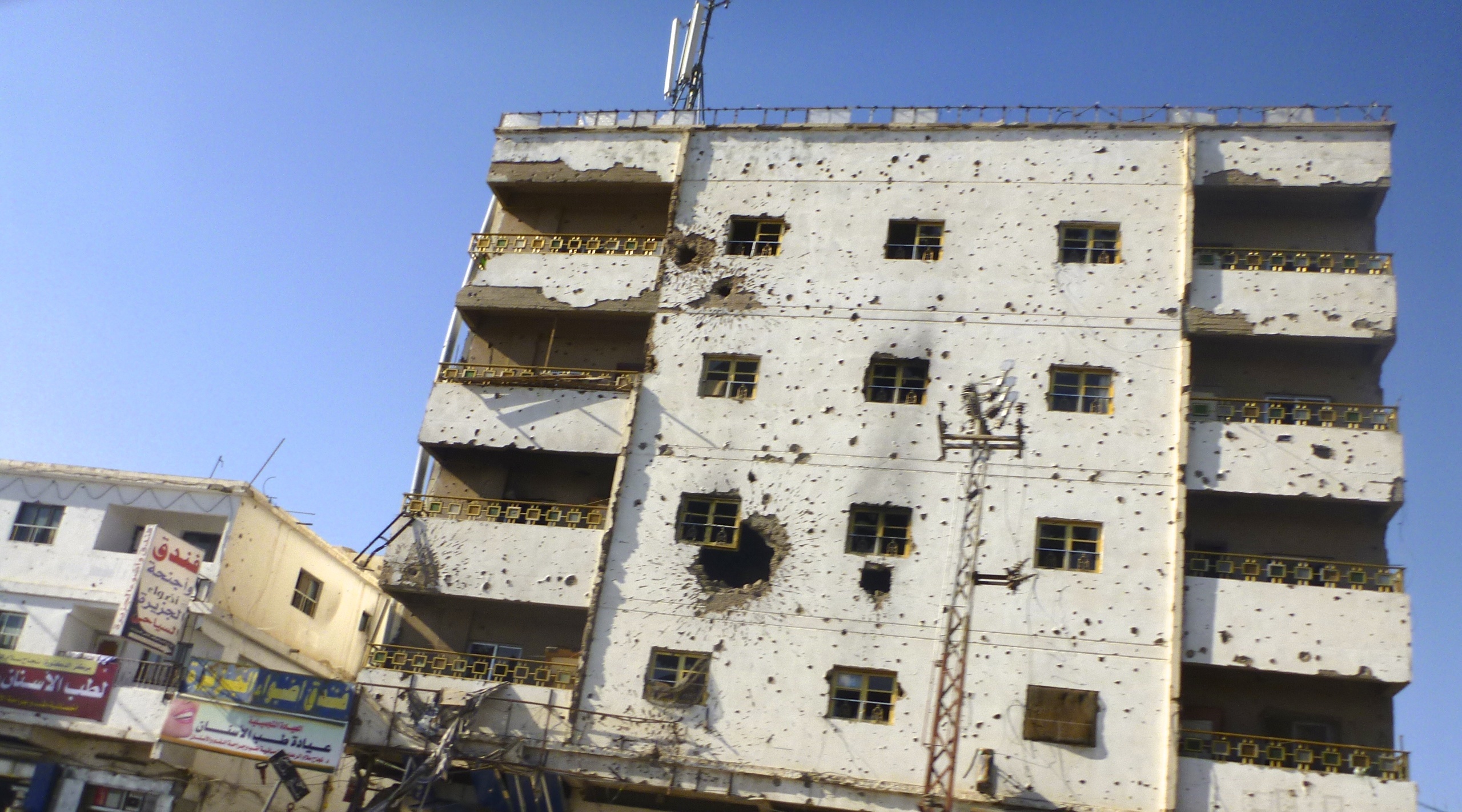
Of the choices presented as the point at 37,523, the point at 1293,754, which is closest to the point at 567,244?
the point at 37,523

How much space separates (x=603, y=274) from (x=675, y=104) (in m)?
6.94

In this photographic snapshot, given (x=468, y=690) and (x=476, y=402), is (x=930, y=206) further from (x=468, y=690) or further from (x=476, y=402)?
(x=468, y=690)

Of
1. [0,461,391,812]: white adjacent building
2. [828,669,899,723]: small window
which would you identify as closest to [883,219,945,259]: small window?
[828,669,899,723]: small window

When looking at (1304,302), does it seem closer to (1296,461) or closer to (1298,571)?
(1296,461)

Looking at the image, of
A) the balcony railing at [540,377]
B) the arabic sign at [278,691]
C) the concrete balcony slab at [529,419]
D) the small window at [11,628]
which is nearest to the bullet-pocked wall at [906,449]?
the concrete balcony slab at [529,419]

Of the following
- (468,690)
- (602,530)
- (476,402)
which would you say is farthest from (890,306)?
(468,690)

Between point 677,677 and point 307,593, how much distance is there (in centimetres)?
1317

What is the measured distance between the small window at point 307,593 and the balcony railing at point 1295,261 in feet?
77.4

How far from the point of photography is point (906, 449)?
2495 centimetres

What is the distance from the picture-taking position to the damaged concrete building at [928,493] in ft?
74.4

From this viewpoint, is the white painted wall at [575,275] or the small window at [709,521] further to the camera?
the white painted wall at [575,275]

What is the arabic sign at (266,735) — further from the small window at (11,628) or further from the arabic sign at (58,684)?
the small window at (11,628)

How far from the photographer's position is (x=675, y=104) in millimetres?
32750

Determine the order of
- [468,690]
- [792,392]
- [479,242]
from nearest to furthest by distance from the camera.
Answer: [468,690]
[792,392]
[479,242]
